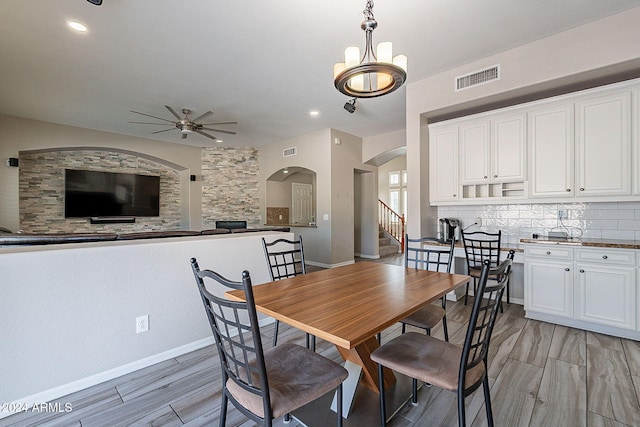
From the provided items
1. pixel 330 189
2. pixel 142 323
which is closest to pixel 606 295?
pixel 142 323

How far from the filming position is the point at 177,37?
114 inches

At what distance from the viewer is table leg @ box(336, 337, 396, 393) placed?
5.78ft

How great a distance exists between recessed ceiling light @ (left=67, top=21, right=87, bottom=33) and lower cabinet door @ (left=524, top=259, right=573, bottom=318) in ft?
17.3

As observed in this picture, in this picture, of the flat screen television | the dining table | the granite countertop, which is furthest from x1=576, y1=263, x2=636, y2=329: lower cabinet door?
the flat screen television

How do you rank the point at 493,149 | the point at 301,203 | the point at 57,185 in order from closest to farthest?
the point at 493,149 < the point at 57,185 < the point at 301,203

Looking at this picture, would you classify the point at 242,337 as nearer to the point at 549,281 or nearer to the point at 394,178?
the point at 549,281

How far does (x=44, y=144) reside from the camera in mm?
5324

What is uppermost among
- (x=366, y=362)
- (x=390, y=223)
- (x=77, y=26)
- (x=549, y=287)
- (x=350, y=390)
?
(x=77, y=26)

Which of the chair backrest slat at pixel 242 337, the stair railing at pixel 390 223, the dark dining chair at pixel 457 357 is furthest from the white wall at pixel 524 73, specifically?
the stair railing at pixel 390 223

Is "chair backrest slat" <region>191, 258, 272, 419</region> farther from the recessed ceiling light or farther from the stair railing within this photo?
the stair railing

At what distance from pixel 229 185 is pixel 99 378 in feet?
19.8

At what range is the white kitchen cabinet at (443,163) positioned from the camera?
3883 millimetres

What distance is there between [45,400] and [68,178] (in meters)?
5.48

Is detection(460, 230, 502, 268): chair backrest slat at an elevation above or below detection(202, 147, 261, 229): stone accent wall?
below
